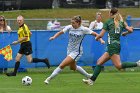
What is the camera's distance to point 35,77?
17.6 m

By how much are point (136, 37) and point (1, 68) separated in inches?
174

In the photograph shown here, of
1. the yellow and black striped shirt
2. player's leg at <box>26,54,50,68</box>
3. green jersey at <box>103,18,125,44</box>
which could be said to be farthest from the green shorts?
player's leg at <box>26,54,50,68</box>

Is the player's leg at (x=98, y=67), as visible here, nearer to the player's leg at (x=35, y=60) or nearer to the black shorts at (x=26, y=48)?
the black shorts at (x=26, y=48)

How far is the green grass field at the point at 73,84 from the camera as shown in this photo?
14227mm

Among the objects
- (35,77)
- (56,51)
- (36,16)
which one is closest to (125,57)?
(56,51)

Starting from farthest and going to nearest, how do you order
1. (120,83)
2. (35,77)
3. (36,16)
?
(36,16) < (35,77) < (120,83)

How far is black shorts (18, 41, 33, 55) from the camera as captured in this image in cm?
1792

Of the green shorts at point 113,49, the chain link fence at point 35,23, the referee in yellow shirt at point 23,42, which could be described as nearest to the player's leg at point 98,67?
the green shorts at point 113,49

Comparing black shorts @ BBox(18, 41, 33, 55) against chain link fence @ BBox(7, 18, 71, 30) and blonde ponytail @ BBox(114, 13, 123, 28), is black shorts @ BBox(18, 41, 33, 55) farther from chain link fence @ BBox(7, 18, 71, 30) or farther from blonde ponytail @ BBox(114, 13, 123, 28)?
chain link fence @ BBox(7, 18, 71, 30)

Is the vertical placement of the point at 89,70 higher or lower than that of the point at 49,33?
lower

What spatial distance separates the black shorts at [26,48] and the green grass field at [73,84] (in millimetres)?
713

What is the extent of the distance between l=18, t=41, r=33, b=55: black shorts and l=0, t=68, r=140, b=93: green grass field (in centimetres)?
71

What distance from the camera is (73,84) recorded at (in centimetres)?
1559

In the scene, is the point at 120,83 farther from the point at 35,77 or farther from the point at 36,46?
the point at 36,46
